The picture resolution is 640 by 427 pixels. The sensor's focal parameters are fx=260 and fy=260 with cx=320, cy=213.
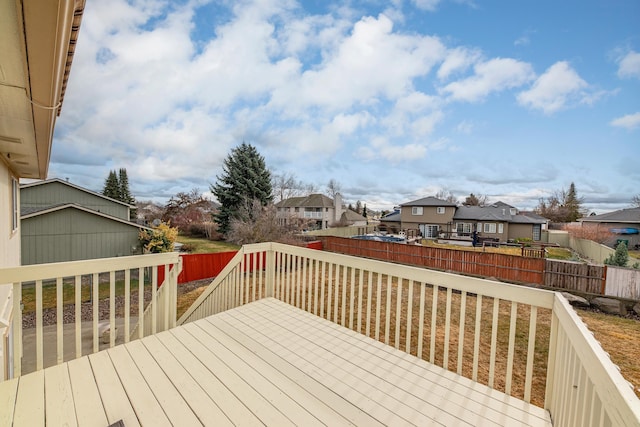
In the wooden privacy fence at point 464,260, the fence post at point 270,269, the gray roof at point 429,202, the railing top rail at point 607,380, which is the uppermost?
the gray roof at point 429,202

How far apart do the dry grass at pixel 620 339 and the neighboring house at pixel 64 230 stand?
15890mm

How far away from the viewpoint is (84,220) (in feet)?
36.2

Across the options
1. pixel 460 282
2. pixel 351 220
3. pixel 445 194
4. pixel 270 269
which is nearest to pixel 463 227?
pixel 351 220

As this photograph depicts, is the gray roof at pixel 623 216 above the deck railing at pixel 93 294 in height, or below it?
above

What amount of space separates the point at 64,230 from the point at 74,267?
38.6ft

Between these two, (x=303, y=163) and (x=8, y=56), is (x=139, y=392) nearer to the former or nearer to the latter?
→ (x=8, y=56)

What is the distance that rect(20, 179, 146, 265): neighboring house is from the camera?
33.3ft

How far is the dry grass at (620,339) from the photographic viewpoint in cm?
448

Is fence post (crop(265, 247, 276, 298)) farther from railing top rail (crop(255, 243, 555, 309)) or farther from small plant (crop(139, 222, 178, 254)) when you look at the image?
small plant (crop(139, 222, 178, 254))

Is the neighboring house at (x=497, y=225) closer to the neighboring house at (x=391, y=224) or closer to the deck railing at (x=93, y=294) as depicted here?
the neighboring house at (x=391, y=224)

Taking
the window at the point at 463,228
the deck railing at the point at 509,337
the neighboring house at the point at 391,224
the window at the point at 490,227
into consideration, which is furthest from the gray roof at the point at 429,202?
the deck railing at the point at 509,337

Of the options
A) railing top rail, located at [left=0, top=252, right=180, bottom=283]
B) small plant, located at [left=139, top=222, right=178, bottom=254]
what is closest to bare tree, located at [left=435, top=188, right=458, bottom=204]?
small plant, located at [left=139, top=222, right=178, bottom=254]

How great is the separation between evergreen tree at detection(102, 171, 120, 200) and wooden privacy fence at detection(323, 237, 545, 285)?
33.0 m

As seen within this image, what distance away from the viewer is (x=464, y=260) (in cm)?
1138
